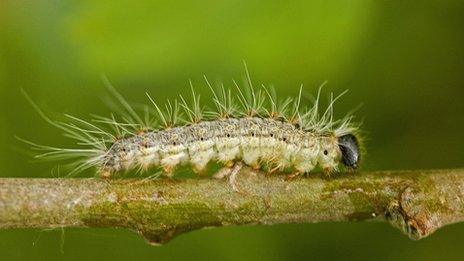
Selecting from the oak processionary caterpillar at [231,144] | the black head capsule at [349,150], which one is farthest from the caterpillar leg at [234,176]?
the black head capsule at [349,150]

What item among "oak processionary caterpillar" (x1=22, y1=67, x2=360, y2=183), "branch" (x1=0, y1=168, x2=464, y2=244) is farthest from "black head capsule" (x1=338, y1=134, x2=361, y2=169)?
"branch" (x1=0, y1=168, x2=464, y2=244)

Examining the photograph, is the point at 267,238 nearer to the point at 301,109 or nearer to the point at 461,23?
the point at 301,109

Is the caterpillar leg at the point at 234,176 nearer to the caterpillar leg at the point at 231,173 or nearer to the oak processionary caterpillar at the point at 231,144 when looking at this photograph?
the caterpillar leg at the point at 231,173

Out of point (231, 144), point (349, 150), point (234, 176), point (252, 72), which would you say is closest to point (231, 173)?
point (234, 176)

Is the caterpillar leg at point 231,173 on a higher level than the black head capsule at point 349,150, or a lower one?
higher

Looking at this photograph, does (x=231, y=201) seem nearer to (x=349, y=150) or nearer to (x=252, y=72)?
(x=349, y=150)

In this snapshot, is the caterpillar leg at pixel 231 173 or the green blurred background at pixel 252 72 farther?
the green blurred background at pixel 252 72

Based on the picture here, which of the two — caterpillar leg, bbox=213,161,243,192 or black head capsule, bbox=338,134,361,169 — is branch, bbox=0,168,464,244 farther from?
black head capsule, bbox=338,134,361,169
